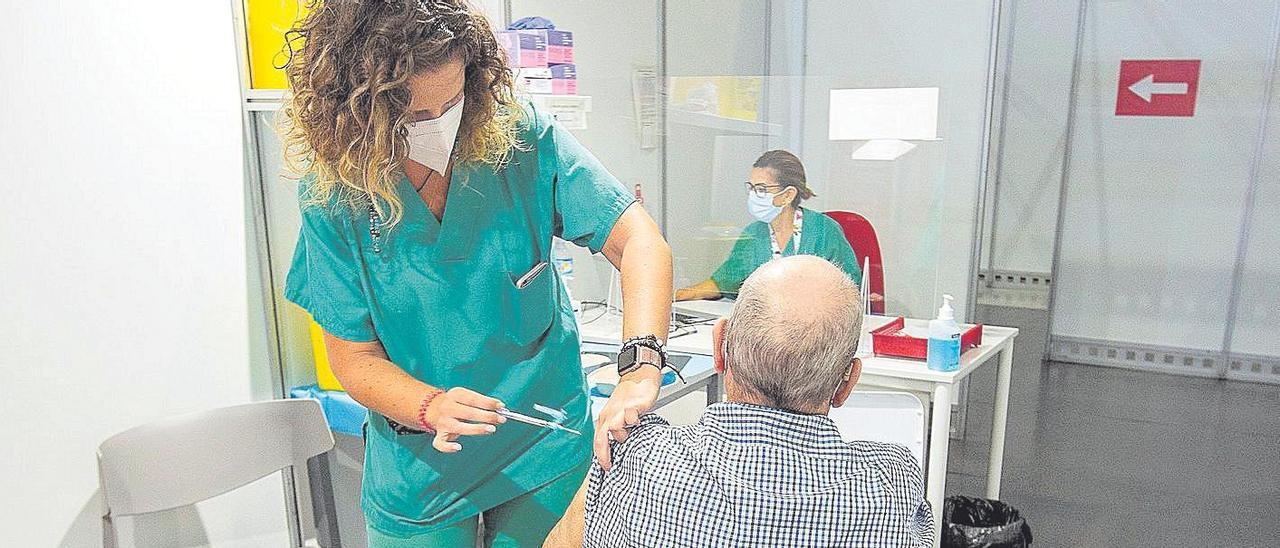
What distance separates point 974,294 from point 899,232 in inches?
24.6

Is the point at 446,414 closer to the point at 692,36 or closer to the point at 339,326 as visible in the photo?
the point at 339,326

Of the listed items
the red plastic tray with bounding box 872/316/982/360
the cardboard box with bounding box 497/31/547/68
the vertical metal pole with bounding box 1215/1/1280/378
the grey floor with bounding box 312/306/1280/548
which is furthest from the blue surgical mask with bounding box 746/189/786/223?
the vertical metal pole with bounding box 1215/1/1280/378

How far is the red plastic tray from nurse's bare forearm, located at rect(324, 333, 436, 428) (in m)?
1.60

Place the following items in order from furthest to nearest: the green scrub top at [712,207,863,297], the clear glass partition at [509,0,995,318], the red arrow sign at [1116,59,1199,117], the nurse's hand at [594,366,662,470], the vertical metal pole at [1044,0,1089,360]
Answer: the vertical metal pole at [1044,0,1089,360] < the red arrow sign at [1116,59,1199,117] < the green scrub top at [712,207,863,297] < the clear glass partition at [509,0,995,318] < the nurse's hand at [594,366,662,470]

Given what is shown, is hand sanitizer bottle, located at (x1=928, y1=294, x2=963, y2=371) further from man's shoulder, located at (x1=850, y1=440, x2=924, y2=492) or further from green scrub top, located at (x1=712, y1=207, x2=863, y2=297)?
man's shoulder, located at (x1=850, y1=440, x2=924, y2=492)

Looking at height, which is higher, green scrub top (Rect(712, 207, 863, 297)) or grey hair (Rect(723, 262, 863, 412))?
grey hair (Rect(723, 262, 863, 412))

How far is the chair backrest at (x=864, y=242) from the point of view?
3035 millimetres

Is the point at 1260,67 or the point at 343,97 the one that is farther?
the point at 1260,67

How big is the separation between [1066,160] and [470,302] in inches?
178

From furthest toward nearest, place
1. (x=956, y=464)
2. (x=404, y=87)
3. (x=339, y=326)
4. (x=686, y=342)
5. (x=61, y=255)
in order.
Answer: (x=956, y=464)
(x=686, y=342)
(x=61, y=255)
(x=339, y=326)
(x=404, y=87)

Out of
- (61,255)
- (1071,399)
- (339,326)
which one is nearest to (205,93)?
(61,255)

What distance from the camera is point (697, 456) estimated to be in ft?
3.57

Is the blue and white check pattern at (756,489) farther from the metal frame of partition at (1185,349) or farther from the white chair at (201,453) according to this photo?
the metal frame of partition at (1185,349)

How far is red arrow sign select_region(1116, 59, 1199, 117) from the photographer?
454cm
